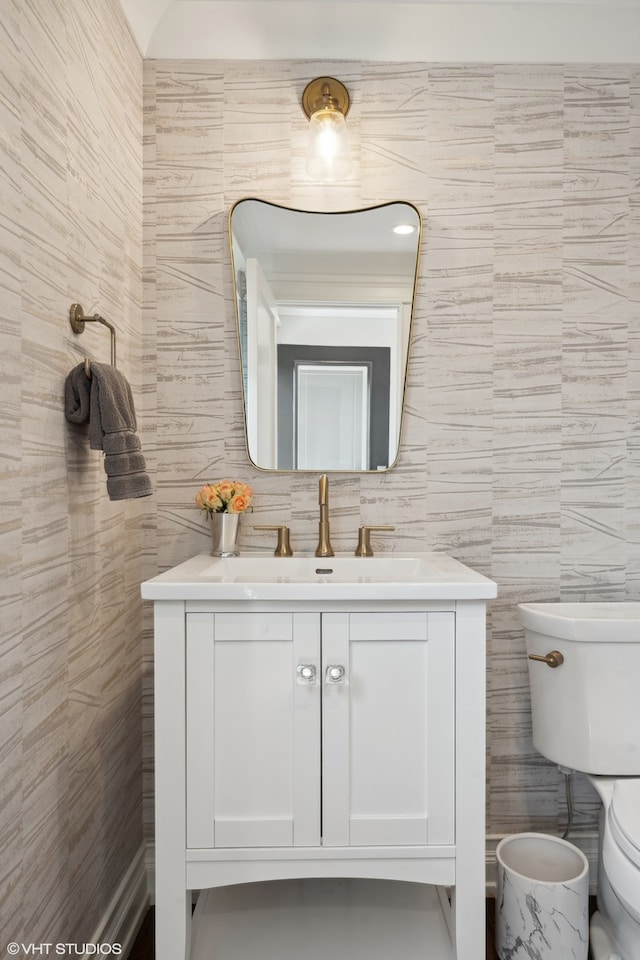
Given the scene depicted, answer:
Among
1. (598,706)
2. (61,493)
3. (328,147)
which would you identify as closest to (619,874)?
(598,706)

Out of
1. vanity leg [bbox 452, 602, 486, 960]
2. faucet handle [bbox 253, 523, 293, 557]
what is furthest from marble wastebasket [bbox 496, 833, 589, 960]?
faucet handle [bbox 253, 523, 293, 557]

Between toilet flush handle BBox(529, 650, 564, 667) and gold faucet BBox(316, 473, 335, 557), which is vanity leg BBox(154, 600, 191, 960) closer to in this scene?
gold faucet BBox(316, 473, 335, 557)

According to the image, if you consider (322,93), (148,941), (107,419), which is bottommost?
(148,941)

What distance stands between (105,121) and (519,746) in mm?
1975

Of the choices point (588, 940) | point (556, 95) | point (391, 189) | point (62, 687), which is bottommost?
point (588, 940)

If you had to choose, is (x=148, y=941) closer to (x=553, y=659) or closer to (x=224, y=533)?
(x=224, y=533)

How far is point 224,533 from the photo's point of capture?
5.66 ft

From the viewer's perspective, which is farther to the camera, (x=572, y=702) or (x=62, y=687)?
(x=572, y=702)

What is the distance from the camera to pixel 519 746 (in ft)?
6.05

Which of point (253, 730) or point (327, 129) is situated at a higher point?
point (327, 129)

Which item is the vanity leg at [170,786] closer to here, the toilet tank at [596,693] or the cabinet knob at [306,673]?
the cabinet knob at [306,673]

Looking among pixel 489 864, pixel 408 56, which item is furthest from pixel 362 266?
pixel 489 864

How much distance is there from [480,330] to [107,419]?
1096mm

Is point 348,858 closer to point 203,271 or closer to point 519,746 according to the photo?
point 519,746
